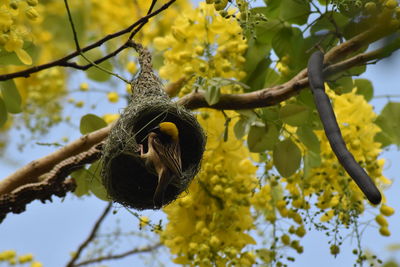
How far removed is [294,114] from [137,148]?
1.60ft

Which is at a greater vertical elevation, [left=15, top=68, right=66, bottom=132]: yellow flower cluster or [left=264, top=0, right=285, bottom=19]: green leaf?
[left=15, top=68, right=66, bottom=132]: yellow flower cluster

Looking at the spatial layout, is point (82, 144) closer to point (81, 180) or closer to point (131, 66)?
point (81, 180)

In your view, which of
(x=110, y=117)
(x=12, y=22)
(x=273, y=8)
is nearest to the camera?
(x=12, y=22)

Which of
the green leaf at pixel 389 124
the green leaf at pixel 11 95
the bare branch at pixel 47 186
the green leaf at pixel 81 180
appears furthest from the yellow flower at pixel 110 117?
the green leaf at pixel 389 124

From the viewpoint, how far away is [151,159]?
142cm

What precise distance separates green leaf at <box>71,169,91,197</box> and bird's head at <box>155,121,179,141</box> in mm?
591

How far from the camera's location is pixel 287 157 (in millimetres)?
1957

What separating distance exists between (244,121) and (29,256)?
1.35 meters

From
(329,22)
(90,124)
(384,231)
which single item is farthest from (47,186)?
(384,231)

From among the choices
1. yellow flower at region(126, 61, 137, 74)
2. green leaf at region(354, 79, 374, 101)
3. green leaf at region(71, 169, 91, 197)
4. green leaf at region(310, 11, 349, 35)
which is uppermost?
yellow flower at region(126, 61, 137, 74)

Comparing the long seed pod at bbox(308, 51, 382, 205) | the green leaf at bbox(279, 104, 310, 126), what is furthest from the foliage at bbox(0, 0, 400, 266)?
the long seed pod at bbox(308, 51, 382, 205)

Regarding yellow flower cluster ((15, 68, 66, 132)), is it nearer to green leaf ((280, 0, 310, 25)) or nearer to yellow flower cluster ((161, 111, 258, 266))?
yellow flower cluster ((161, 111, 258, 266))

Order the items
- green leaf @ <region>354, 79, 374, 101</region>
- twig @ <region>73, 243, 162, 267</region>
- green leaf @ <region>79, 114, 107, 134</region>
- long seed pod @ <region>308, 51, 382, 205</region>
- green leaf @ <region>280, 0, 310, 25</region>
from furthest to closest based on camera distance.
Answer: twig @ <region>73, 243, 162, 267</region>, green leaf @ <region>354, 79, 374, 101</region>, green leaf @ <region>79, 114, 107, 134</region>, green leaf @ <region>280, 0, 310, 25</region>, long seed pod @ <region>308, 51, 382, 205</region>

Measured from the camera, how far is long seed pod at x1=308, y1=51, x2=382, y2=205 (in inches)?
37.5
